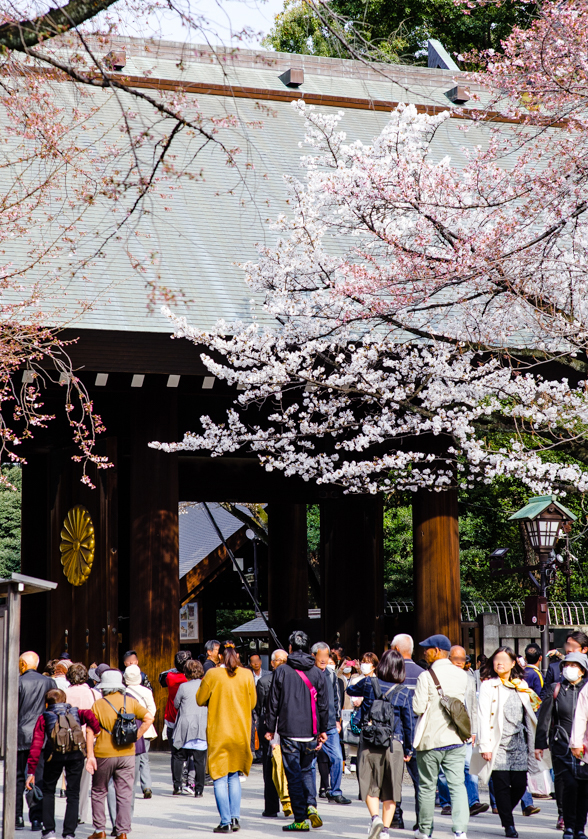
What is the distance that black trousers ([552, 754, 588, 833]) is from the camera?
7441 millimetres

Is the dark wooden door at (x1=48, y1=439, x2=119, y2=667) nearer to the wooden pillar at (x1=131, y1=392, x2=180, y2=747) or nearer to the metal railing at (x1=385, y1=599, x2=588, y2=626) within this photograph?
the wooden pillar at (x1=131, y1=392, x2=180, y2=747)

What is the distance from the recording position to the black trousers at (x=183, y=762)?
34.1 feet

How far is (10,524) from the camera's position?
28.0 m

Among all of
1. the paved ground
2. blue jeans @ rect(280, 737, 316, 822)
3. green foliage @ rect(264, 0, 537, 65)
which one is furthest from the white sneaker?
green foliage @ rect(264, 0, 537, 65)

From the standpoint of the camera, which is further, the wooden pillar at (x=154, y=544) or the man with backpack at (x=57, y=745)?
the wooden pillar at (x=154, y=544)

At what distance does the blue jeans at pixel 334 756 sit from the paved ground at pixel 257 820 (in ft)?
0.75

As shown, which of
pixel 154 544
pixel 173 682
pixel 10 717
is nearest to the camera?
pixel 10 717

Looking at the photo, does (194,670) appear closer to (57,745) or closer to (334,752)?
(334,752)

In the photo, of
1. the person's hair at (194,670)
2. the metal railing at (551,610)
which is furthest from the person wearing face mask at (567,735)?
the metal railing at (551,610)

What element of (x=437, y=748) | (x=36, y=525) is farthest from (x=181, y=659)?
(x=36, y=525)

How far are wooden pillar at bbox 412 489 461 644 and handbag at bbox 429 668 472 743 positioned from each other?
5.91 metres

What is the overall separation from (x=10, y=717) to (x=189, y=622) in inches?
688

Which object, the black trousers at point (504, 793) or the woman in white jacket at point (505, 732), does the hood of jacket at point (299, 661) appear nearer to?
the woman in white jacket at point (505, 732)

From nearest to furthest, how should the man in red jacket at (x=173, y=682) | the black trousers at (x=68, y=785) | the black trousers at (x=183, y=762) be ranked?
the black trousers at (x=68, y=785) → the black trousers at (x=183, y=762) → the man in red jacket at (x=173, y=682)
